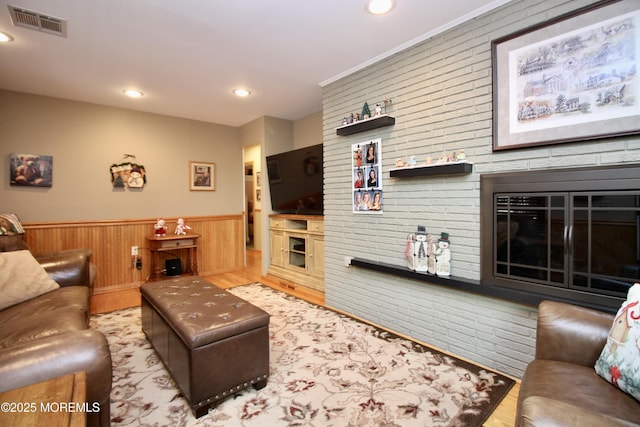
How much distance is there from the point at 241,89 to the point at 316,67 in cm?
102

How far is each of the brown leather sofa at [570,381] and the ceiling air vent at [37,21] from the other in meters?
3.37

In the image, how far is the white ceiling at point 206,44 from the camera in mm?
1973

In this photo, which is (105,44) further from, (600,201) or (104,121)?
(600,201)

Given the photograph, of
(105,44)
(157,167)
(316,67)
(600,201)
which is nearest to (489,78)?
(600,201)

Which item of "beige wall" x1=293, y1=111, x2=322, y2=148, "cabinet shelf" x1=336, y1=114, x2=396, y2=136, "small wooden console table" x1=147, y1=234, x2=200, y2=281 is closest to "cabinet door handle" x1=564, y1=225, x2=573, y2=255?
"cabinet shelf" x1=336, y1=114, x2=396, y2=136

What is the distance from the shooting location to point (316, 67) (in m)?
2.87

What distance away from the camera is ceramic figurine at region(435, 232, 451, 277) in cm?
219

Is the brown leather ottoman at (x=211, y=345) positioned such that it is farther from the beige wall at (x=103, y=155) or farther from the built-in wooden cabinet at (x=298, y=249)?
the beige wall at (x=103, y=155)

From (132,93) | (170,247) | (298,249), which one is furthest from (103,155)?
(298,249)

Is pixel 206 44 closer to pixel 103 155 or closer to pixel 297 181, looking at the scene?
pixel 297 181

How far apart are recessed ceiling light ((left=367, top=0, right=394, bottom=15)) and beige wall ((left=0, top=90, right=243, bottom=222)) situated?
3477 millimetres

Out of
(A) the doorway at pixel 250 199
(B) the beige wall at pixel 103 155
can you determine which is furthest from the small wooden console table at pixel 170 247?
(A) the doorway at pixel 250 199

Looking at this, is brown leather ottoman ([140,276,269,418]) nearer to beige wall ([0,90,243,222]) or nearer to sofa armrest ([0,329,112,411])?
sofa armrest ([0,329,112,411])

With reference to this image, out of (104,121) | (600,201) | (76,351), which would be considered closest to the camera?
(76,351)
